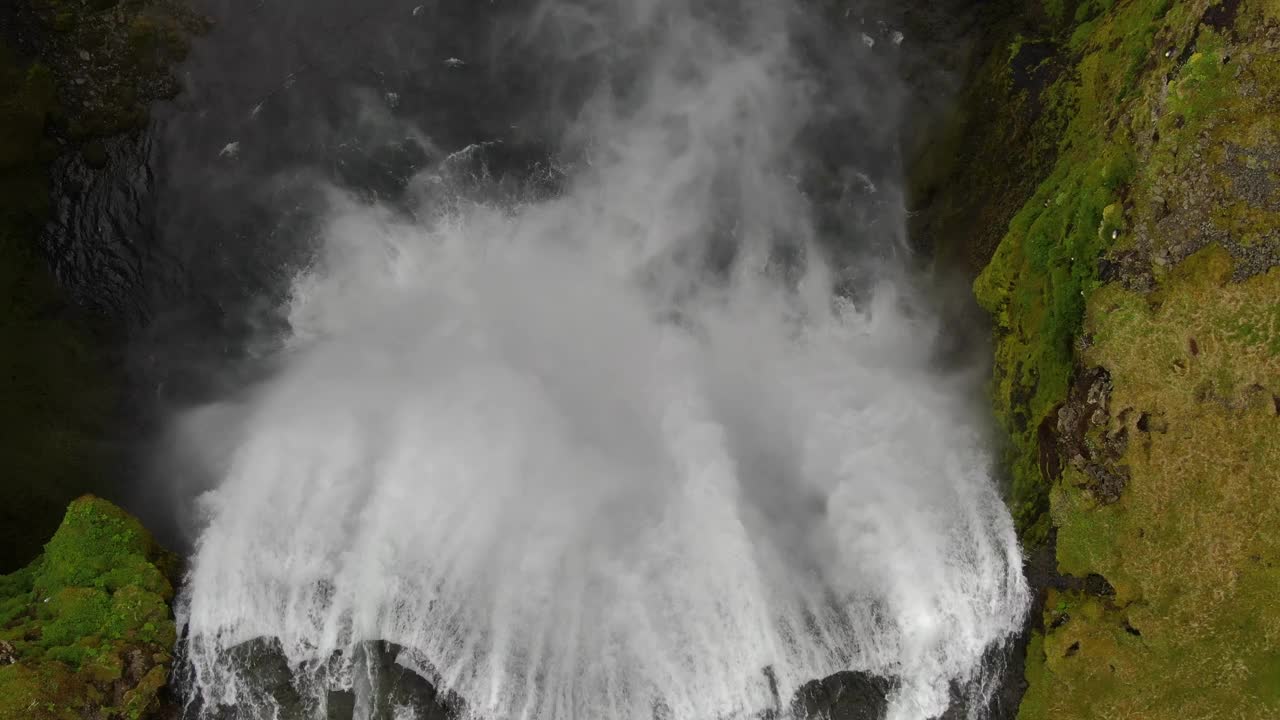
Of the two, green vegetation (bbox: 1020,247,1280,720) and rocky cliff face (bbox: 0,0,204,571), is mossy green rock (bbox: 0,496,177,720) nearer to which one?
rocky cliff face (bbox: 0,0,204,571)

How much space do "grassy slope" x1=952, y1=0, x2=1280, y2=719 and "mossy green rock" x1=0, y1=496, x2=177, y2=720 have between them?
85.6 ft

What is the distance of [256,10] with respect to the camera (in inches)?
1145

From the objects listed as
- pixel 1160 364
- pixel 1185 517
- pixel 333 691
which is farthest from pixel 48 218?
pixel 1185 517

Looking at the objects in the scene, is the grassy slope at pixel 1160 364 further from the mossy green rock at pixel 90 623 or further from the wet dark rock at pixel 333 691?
the mossy green rock at pixel 90 623

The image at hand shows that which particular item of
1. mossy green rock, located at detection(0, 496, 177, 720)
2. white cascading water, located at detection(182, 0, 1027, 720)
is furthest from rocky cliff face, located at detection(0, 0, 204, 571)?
white cascading water, located at detection(182, 0, 1027, 720)

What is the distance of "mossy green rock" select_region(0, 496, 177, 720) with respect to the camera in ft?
70.2

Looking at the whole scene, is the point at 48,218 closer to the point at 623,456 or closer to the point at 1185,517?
the point at 623,456

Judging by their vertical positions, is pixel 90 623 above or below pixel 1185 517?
above

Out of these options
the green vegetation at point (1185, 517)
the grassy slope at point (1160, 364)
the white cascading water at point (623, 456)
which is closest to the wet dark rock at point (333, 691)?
the white cascading water at point (623, 456)

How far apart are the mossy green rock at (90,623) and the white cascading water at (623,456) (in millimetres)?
1261

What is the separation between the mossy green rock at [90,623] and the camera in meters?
21.4

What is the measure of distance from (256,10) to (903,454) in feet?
93.1

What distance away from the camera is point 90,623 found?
893 inches

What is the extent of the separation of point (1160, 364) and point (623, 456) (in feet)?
51.0
